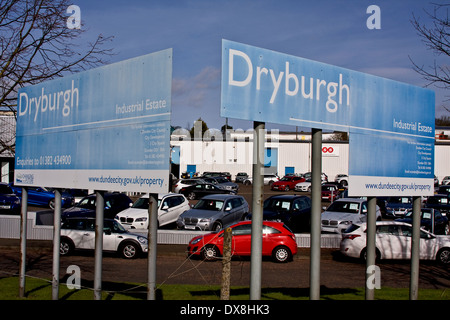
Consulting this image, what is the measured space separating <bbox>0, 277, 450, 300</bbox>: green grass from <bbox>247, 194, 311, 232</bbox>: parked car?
976cm

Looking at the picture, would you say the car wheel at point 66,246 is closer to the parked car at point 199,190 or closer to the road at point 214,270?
the road at point 214,270

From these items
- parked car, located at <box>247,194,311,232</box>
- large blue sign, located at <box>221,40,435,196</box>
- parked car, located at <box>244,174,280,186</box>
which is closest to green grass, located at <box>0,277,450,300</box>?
large blue sign, located at <box>221,40,435,196</box>

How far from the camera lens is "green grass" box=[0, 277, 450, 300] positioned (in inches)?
386

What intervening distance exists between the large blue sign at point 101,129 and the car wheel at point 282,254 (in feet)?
29.9

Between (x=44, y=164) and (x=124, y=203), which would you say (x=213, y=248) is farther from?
(x=124, y=203)

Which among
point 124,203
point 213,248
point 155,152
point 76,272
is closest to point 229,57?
point 155,152

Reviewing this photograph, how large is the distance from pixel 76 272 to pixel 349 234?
9680 mm

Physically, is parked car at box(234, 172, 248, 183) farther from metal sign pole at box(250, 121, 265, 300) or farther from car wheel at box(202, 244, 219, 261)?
metal sign pole at box(250, 121, 265, 300)

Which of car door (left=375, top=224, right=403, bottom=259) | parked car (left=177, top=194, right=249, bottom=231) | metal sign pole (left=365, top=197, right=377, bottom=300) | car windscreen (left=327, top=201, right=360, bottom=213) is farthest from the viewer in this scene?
car windscreen (left=327, top=201, right=360, bottom=213)

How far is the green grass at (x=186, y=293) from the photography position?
9802 mm

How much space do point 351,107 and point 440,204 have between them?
24976mm

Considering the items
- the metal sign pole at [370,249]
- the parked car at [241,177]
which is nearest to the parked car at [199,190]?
the parked car at [241,177]

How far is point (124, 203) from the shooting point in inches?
1019

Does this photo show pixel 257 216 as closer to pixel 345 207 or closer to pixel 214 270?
pixel 214 270
